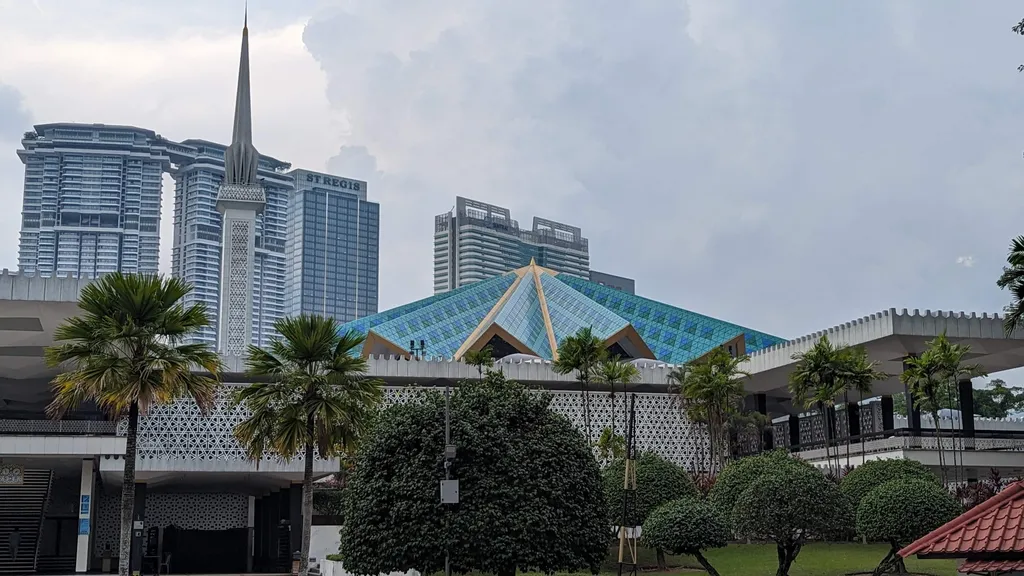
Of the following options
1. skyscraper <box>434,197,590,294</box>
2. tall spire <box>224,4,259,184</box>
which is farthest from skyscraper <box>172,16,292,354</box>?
tall spire <box>224,4,259,184</box>

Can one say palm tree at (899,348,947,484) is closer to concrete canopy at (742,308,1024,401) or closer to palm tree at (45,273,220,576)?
concrete canopy at (742,308,1024,401)

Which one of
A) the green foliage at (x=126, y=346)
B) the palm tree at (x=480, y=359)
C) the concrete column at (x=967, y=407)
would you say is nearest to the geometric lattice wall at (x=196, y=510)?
the palm tree at (x=480, y=359)

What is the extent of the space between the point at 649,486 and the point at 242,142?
5729 centimetres

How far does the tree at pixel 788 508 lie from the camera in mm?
27047

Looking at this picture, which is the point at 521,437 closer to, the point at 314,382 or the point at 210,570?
the point at 314,382

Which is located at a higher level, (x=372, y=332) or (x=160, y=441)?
(x=372, y=332)

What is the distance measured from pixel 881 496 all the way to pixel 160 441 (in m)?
26.3

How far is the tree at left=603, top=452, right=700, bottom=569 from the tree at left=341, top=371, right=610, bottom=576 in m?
7.98

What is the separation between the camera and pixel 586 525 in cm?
2611

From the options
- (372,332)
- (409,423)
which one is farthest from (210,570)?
(409,423)

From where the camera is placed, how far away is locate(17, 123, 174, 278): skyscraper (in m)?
170

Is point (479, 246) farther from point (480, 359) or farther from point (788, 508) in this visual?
point (788, 508)

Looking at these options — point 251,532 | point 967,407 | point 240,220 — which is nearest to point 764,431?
point 967,407

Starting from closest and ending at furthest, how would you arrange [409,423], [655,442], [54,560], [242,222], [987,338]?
[409,423] < [987,338] < [54,560] < [655,442] < [242,222]
